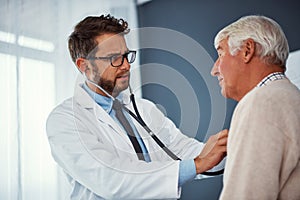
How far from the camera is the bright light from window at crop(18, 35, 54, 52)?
2275 mm

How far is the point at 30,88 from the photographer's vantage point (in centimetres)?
227

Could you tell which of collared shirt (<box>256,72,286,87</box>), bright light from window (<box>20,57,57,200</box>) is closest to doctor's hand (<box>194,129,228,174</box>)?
collared shirt (<box>256,72,286,87</box>)

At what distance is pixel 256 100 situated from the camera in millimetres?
1008

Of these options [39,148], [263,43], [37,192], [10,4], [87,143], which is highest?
[10,4]

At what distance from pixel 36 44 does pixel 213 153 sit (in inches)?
53.1

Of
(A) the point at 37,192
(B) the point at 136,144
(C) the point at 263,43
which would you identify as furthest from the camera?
(A) the point at 37,192

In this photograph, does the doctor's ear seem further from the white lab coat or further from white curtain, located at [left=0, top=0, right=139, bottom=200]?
white curtain, located at [left=0, top=0, right=139, bottom=200]

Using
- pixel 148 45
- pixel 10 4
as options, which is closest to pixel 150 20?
pixel 148 45

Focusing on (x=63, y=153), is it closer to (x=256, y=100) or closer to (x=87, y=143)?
(x=87, y=143)

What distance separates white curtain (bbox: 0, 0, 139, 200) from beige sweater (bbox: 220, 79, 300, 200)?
142 cm

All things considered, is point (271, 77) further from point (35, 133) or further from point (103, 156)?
point (35, 133)

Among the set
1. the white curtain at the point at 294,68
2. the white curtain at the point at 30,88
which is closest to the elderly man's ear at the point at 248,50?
the white curtain at the point at 294,68

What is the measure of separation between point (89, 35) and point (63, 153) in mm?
473

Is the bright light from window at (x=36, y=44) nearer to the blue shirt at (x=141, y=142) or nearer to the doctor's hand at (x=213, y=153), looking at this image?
the blue shirt at (x=141, y=142)
